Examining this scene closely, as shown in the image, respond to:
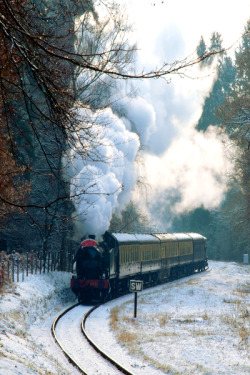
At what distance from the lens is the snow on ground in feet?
34.0

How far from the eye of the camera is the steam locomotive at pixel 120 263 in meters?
19.5

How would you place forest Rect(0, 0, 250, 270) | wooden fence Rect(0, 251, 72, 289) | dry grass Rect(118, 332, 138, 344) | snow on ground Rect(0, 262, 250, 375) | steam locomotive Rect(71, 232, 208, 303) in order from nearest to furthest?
snow on ground Rect(0, 262, 250, 375) → dry grass Rect(118, 332, 138, 344) → forest Rect(0, 0, 250, 270) → wooden fence Rect(0, 251, 72, 289) → steam locomotive Rect(71, 232, 208, 303)

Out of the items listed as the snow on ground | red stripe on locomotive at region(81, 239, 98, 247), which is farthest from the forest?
the snow on ground

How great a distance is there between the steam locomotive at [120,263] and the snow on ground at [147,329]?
0.86 metres

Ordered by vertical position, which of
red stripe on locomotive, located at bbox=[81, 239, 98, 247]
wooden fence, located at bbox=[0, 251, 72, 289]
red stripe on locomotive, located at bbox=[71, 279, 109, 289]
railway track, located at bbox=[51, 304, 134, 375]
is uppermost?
red stripe on locomotive, located at bbox=[81, 239, 98, 247]

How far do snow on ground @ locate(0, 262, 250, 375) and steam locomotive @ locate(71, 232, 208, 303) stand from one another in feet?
2.83

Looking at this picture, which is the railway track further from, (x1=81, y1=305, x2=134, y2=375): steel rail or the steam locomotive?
the steam locomotive

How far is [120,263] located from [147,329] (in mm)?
6345

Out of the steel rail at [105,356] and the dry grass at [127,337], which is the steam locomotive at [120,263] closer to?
the steel rail at [105,356]

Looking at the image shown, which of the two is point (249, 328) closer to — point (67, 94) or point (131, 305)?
point (131, 305)

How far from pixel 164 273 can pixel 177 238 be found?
3383 mm

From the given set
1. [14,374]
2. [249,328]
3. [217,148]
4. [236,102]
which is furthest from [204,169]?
[14,374]

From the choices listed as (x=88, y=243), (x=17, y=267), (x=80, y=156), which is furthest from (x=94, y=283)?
(x=80, y=156)

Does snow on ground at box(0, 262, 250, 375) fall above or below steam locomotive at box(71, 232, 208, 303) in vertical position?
below
